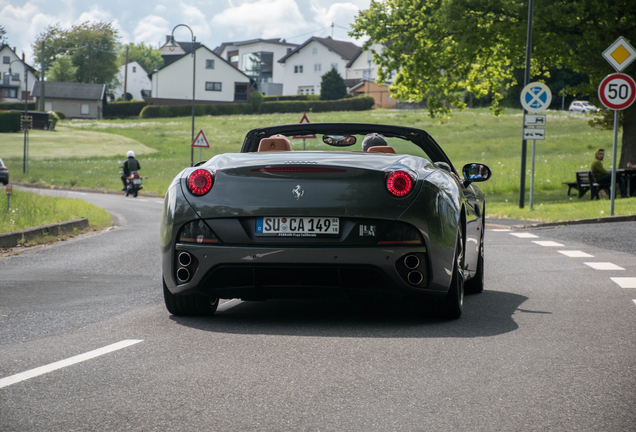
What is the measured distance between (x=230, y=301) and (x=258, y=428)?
3.75 metres

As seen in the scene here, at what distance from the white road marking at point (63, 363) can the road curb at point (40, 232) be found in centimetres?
772

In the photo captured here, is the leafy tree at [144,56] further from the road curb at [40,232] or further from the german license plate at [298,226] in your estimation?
the german license plate at [298,226]

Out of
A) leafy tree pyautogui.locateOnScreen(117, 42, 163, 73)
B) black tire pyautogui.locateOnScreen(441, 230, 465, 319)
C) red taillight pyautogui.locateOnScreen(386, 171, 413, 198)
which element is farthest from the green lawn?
leafy tree pyautogui.locateOnScreen(117, 42, 163, 73)

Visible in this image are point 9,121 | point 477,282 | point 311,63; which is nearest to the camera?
point 477,282

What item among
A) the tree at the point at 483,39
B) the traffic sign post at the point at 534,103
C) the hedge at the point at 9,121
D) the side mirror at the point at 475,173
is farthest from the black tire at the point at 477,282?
the hedge at the point at 9,121

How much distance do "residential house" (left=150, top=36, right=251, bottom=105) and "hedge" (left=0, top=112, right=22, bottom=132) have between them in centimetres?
3413

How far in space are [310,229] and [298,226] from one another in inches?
3.0

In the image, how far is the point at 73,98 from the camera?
111 m

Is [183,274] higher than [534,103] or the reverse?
the reverse

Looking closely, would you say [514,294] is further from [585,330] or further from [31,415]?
[31,415]

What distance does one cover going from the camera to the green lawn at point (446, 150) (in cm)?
2641

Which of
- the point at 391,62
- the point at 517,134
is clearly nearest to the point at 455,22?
the point at 391,62

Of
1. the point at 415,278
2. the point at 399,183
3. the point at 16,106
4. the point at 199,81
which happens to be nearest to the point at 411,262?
the point at 415,278

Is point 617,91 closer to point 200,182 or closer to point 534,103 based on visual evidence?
point 534,103
